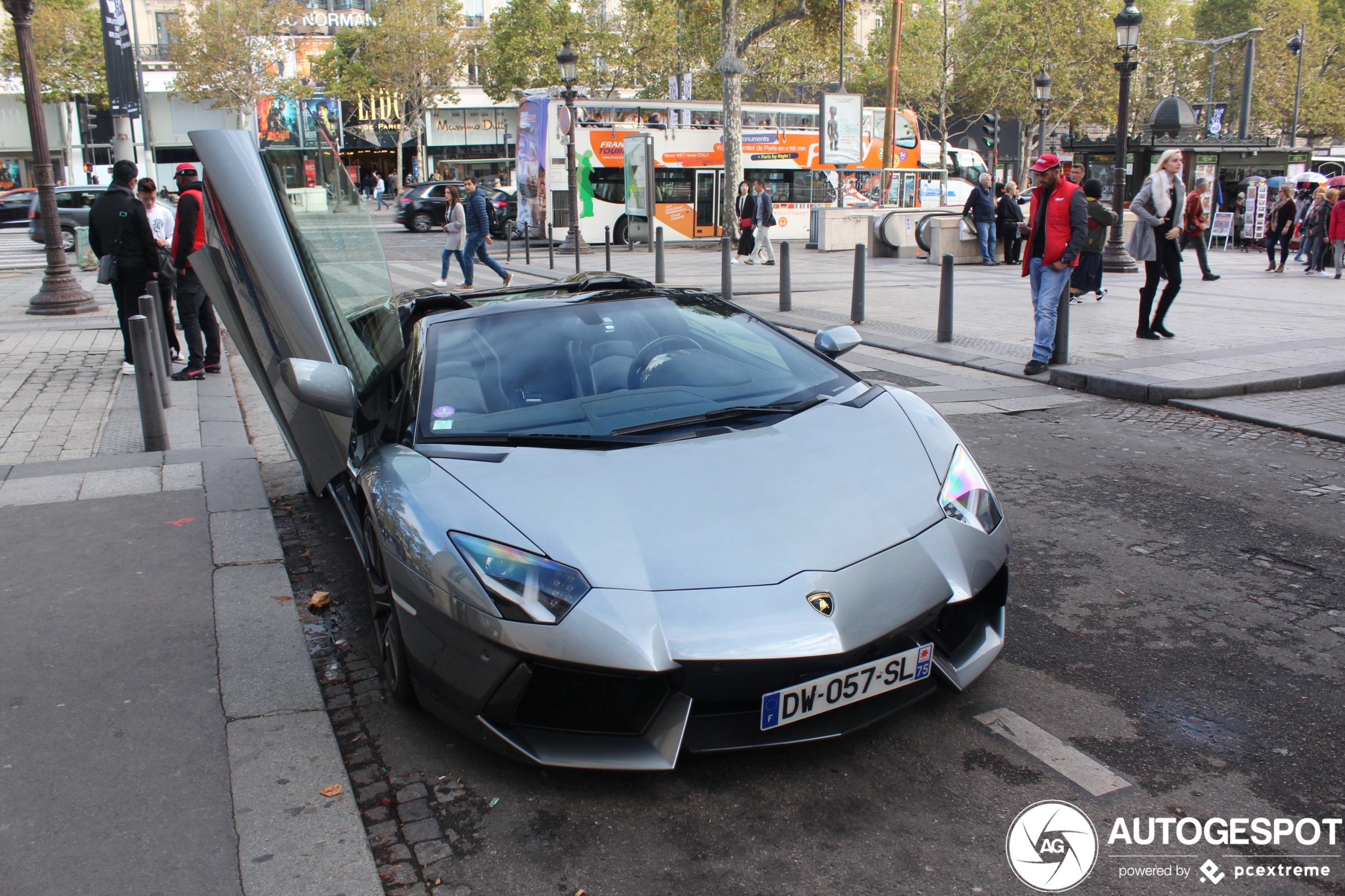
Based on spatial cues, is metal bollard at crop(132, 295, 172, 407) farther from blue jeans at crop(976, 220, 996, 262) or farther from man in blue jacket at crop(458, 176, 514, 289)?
blue jeans at crop(976, 220, 996, 262)

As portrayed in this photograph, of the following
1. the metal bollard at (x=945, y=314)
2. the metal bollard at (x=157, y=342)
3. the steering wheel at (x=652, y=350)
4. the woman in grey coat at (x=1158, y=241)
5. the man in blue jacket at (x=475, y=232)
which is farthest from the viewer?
the man in blue jacket at (x=475, y=232)

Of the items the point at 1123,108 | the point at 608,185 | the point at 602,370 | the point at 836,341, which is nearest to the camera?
the point at 602,370

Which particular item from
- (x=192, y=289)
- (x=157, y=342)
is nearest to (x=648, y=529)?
(x=157, y=342)

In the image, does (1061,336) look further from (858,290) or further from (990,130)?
(990,130)

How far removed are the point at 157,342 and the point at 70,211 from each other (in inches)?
834

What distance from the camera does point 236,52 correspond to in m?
53.8

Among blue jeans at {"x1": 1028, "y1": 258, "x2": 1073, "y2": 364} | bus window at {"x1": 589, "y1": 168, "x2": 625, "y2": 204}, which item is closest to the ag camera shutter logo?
blue jeans at {"x1": 1028, "y1": 258, "x2": 1073, "y2": 364}

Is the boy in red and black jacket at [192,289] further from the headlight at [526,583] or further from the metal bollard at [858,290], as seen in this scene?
the metal bollard at [858,290]

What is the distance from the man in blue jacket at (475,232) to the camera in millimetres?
16766

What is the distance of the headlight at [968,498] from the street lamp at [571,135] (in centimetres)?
1649

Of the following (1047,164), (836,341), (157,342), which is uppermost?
(1047,164)

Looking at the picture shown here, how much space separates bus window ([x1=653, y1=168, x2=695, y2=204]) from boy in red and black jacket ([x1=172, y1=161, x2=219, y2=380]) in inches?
769

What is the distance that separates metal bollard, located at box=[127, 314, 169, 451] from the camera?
6586 mm

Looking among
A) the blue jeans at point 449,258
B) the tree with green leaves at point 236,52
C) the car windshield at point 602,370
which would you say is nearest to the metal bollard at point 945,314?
the car windshield at point 602,370
